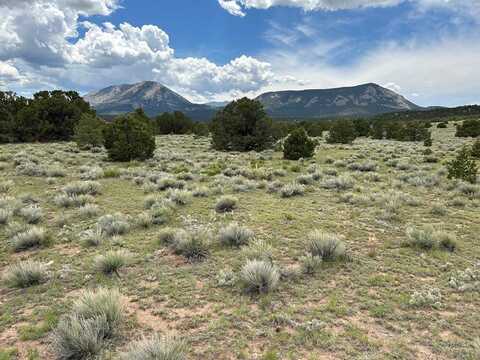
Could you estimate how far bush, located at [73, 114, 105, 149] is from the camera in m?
23.0

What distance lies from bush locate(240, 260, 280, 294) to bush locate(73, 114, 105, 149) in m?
21.5

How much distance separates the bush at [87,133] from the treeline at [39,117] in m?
7.06

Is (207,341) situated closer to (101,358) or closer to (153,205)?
(101,358)

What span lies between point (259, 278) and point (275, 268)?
1.17 feet

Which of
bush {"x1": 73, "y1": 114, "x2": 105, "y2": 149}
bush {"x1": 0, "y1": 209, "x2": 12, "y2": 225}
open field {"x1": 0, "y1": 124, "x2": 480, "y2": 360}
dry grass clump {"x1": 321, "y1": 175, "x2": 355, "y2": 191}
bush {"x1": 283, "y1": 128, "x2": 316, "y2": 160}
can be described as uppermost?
bush {"x1": 73, "y1": 114, "x2": 105, "y2": 149}

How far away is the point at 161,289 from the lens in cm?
460

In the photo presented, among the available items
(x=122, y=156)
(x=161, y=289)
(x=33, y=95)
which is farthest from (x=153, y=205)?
(x=33, y=95)

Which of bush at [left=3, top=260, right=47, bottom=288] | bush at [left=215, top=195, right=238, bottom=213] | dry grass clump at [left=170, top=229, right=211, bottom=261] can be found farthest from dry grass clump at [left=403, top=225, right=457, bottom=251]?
bush at [left=3, top=260, right=47, bottom=288]

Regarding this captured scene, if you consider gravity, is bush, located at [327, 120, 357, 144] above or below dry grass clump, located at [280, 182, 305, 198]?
above

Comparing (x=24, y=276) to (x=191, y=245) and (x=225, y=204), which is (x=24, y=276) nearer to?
(x=191, y=245)

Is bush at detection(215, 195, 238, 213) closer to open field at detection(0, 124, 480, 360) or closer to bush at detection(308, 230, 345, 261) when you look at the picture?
open field at detection(0, 124, 480, 360)

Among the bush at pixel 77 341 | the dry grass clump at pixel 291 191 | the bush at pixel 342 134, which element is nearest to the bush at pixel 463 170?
the dry grass clump at pixel 291 191

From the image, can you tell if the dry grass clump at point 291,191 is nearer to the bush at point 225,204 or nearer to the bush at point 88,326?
the bush at point 225,204

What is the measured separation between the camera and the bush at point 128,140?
1806cm
